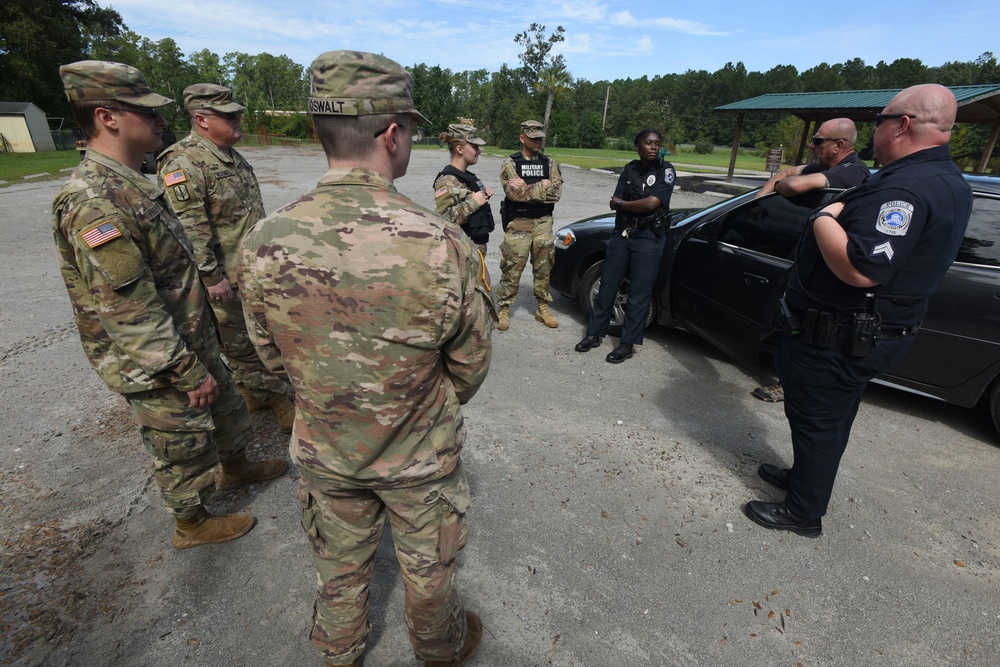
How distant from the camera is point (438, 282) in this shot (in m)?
1.26

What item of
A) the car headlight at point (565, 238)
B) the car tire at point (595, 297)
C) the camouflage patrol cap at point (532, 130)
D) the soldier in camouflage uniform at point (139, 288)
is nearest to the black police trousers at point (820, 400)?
the car tire at point (595, 297)

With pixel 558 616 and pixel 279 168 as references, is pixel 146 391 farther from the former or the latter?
pixel 279 168

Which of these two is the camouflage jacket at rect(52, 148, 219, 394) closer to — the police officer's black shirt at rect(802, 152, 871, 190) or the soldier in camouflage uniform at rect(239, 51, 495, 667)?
the soldier in camouflage uniform at rect(239, 51, 495, 667)

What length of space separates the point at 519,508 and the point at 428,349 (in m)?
1.66

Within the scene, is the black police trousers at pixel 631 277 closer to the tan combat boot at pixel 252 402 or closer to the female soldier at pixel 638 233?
the female soldier at pixel 638 233

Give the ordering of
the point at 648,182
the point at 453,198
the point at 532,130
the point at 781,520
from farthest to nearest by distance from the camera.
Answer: the point at 532,130 → the point at 453,198 → the point at 648,182 → the point at 781,520

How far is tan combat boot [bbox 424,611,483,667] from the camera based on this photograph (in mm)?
1838

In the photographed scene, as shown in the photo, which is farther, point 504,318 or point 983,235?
point 504,318

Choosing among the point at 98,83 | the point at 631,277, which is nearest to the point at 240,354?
the point at 98,83

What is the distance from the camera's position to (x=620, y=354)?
4.46 metres

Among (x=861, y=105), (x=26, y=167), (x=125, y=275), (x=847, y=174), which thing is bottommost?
(x=26, y=167)

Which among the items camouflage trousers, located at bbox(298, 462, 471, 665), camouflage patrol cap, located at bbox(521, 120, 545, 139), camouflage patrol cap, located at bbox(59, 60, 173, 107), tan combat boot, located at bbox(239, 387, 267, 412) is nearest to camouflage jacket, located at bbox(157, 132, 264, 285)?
tan combat boot, located at bbox(239, 387, 267, 412)

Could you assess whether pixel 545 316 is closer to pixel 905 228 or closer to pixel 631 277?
pixel 631 277

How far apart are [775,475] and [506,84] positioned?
5760 cm
